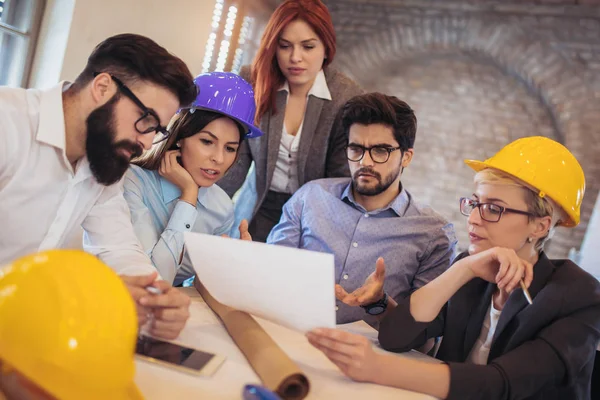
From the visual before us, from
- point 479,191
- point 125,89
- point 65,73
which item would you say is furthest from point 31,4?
point 479,191

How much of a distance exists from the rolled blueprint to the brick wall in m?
5.98

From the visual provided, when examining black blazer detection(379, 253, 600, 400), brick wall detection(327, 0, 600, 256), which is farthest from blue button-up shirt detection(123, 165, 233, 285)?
brick wall detection(327, 0, 600, 256)

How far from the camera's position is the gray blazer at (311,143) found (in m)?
2.77

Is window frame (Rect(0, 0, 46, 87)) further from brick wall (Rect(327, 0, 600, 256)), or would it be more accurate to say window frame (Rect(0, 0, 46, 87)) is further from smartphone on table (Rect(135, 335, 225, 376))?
brick wall (Rect(327, 0, 600, 256))

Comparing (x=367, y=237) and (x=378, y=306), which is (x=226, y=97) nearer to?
(x=367, y=237)

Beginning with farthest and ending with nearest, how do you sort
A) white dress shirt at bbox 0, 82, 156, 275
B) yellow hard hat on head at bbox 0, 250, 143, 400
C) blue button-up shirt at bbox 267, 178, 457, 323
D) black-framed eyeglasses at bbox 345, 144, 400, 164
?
black-framed eyeglasses at bbox 345, 144, 400, 164 → blue button-up shirt at bbox 267, 178, 457, 323 → white dress shirt at bbox 0, 82, 156, 275 → yellow hard hat on head at bbox 0, 250, 143, 400

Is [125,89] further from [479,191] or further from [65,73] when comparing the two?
[65,73]

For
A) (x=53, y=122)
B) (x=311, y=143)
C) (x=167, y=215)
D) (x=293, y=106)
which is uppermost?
(x=293, y=106)

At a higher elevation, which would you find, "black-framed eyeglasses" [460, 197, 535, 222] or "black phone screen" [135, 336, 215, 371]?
"black-framed eyeglasses" [460, 197, 535, 222]

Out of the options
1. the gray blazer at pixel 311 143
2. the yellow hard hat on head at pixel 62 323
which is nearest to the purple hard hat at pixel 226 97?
the gray blazer at pixel 311 143

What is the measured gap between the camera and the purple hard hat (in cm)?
215

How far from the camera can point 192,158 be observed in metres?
2.19

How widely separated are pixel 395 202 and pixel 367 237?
18 centimetres

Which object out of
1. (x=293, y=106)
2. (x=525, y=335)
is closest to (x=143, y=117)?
(x=525, y=335)
